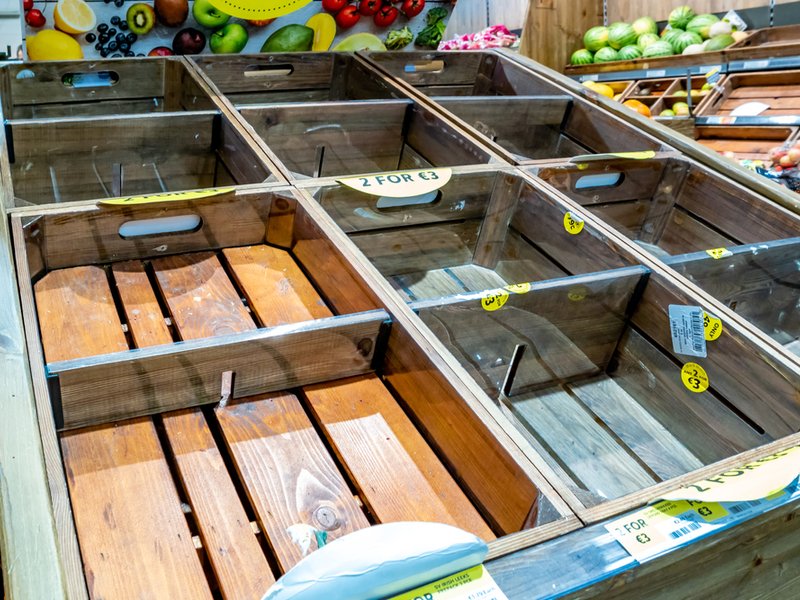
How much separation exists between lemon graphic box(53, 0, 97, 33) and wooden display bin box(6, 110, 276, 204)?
0.98m

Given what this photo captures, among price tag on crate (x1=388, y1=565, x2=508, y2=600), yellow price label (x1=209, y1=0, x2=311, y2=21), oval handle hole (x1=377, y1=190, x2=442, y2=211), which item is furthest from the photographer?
yellow price label (x1=209, y1=0, x2=311, y2=21)

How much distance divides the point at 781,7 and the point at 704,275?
13.1 feet

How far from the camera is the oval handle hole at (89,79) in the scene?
7.19ft

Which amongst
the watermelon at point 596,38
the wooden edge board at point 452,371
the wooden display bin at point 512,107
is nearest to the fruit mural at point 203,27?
the wooden display bin at point 512,107

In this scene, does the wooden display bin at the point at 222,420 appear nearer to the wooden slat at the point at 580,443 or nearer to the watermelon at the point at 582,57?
the wooden slat at the point at 580,443

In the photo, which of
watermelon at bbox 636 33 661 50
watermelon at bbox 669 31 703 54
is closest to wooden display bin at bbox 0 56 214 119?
watermelon at bbox 669 31 703 54

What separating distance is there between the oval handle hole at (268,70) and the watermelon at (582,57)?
3520mm

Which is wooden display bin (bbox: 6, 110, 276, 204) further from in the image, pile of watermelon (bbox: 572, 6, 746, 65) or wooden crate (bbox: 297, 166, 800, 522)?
pile of watermelon (bbox: 572, 6, 746, 65)

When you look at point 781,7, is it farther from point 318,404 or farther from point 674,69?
point 318,404

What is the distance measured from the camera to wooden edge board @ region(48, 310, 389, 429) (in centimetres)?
100

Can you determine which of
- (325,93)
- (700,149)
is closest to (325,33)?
(325,93)

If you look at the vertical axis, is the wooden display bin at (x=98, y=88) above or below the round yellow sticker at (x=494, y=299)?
below

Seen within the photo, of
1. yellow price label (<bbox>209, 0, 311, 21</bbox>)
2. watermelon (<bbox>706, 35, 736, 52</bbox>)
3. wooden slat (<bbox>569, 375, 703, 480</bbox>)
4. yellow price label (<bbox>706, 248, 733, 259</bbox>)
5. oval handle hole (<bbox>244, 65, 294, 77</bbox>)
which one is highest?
yellow price label (<bbox>209, 0, 311, 21</bbox>)

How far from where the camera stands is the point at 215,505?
3.15 ft
